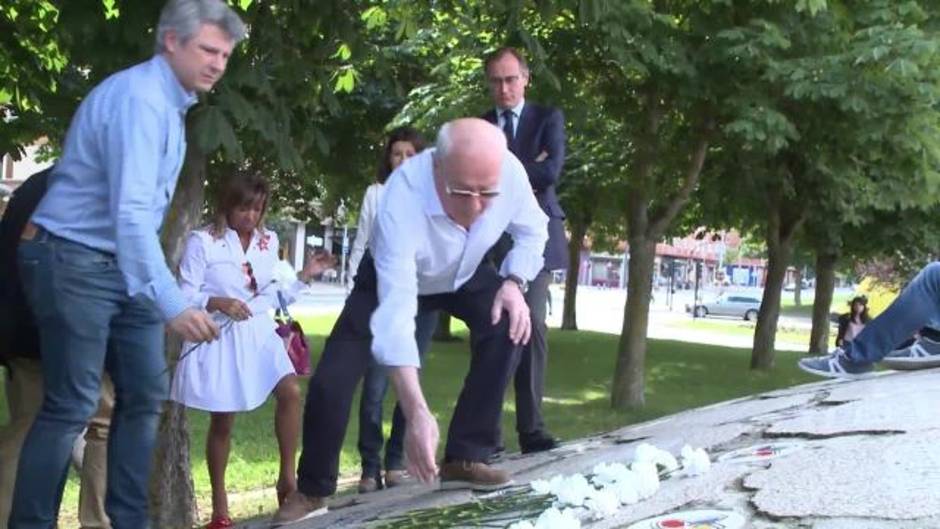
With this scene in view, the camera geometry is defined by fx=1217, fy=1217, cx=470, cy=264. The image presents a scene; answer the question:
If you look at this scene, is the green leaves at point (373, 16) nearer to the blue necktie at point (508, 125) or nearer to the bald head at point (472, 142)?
the blue necktie at point (508, 125)

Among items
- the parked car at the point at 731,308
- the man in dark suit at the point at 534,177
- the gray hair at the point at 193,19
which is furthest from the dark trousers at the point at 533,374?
the parked car at the point at 731,308

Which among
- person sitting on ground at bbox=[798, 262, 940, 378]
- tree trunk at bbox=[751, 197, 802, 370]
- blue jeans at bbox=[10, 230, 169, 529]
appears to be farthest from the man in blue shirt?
tree trunk at bbox=[751, 197, 802, 370]

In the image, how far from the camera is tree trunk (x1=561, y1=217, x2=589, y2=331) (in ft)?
84.6

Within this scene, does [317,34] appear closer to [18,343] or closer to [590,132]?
[18,343]

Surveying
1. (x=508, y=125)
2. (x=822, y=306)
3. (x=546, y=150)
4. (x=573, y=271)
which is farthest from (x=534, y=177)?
(x=822, y=306)

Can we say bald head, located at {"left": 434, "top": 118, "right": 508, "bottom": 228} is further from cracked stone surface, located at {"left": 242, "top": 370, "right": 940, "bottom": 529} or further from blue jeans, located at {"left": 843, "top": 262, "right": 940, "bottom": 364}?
blue jeans, located at {"left": 843, "top": 262, "right": 940, "bottom": 364}

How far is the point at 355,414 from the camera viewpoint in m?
11.1

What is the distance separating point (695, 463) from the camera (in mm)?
4004

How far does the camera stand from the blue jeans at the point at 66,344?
3.66m

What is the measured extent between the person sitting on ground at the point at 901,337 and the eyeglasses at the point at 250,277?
3.07 m

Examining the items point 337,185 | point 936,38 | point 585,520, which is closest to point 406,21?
point 585,520

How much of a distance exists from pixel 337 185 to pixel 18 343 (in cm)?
1355

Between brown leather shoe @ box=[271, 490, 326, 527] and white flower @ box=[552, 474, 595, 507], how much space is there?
3.67 ft

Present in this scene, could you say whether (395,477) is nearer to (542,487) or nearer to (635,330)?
(542,487)
